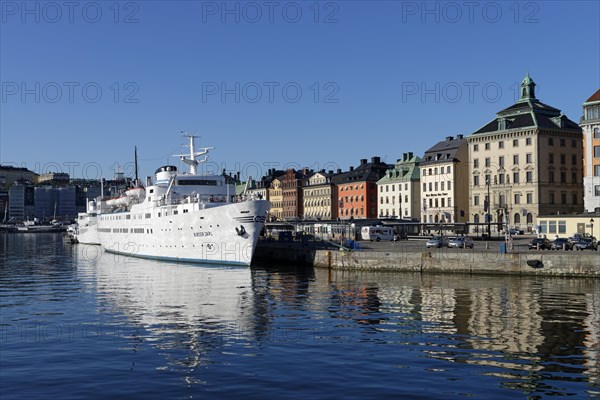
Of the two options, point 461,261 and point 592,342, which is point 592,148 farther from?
point 592,342

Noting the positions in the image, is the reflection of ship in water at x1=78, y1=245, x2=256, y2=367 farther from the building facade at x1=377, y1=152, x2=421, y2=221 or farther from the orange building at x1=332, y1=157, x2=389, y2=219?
the orange building at x1=332, y1=157, x2=389, y2=219

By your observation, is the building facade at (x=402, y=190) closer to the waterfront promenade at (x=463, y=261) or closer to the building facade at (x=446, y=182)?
the building facade at (x=446, y=182)

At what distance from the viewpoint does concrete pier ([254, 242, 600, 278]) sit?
165 ft

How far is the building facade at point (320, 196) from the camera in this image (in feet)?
563

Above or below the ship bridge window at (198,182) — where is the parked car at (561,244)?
below

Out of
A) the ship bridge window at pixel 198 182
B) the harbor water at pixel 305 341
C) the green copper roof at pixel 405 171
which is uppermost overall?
the green copper roof at pixel 405 171

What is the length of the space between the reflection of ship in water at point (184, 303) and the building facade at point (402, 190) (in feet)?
278

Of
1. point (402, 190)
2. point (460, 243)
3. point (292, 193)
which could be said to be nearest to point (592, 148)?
point (460, 243)

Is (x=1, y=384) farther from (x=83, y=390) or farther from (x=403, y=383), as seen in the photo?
(x=403, y=383)

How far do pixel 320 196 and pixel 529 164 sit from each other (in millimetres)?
74454

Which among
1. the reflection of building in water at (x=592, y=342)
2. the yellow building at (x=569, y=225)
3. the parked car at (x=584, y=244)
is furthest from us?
the yellow building at (x=569, y=225)

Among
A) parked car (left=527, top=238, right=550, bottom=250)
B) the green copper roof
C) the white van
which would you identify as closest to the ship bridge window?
the white van

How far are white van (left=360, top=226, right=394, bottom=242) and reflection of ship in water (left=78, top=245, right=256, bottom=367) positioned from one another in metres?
33.3

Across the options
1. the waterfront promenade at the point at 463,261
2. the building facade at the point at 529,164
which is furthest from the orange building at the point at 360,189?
the waterfront promenade at the point at 463,261
